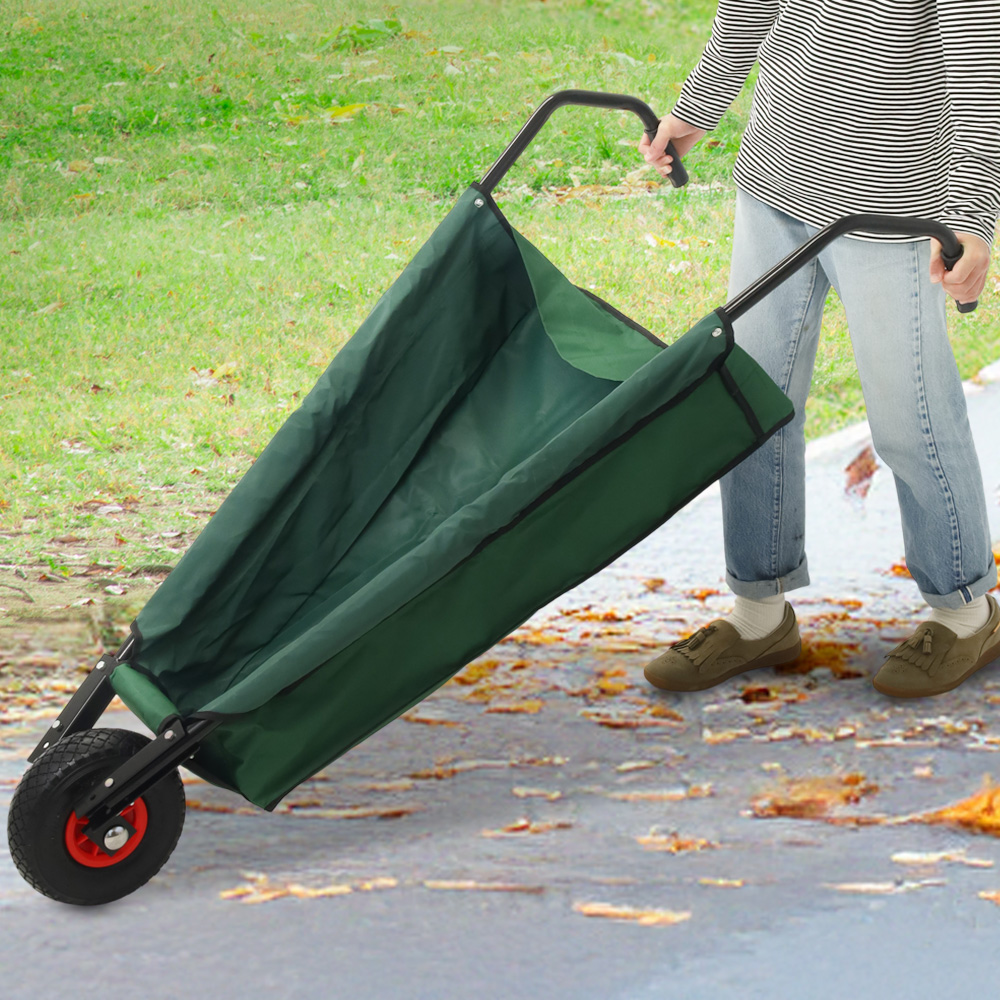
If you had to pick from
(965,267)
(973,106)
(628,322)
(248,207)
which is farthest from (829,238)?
(248,207)

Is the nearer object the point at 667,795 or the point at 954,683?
the point at 667,795

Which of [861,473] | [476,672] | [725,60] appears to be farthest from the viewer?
[861,473]

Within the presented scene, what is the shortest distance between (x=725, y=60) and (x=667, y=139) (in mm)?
184

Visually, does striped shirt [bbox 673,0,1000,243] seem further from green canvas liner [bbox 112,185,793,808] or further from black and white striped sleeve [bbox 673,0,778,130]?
green canvas liner [bbox 112,185,793,808]

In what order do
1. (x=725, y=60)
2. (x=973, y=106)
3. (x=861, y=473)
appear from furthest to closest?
(x=861, y=473) < (x=725, y=60) < (x=973, y=106)

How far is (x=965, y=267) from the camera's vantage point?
2047 millimetres

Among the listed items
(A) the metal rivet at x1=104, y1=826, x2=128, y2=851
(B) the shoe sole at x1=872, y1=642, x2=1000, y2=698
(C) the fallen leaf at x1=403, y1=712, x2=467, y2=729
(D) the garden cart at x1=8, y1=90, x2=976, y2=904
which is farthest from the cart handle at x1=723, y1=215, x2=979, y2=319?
(A) the metal rivet at x1=104, y1=826, x2=128, y2=851

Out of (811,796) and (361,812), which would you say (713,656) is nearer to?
(811,796)

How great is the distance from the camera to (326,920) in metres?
2.08

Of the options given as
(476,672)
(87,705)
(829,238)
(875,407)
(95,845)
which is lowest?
(476,672)

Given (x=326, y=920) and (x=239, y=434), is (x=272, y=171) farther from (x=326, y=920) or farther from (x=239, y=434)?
(x=326, y=920)

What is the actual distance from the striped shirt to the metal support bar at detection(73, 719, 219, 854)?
1.33 metres

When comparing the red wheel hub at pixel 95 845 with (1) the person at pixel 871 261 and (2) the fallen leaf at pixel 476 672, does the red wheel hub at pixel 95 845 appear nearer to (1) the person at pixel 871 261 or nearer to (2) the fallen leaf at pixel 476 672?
(2) the fallen leaf at pixel 476 672

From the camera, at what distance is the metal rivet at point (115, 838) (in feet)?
6.66
